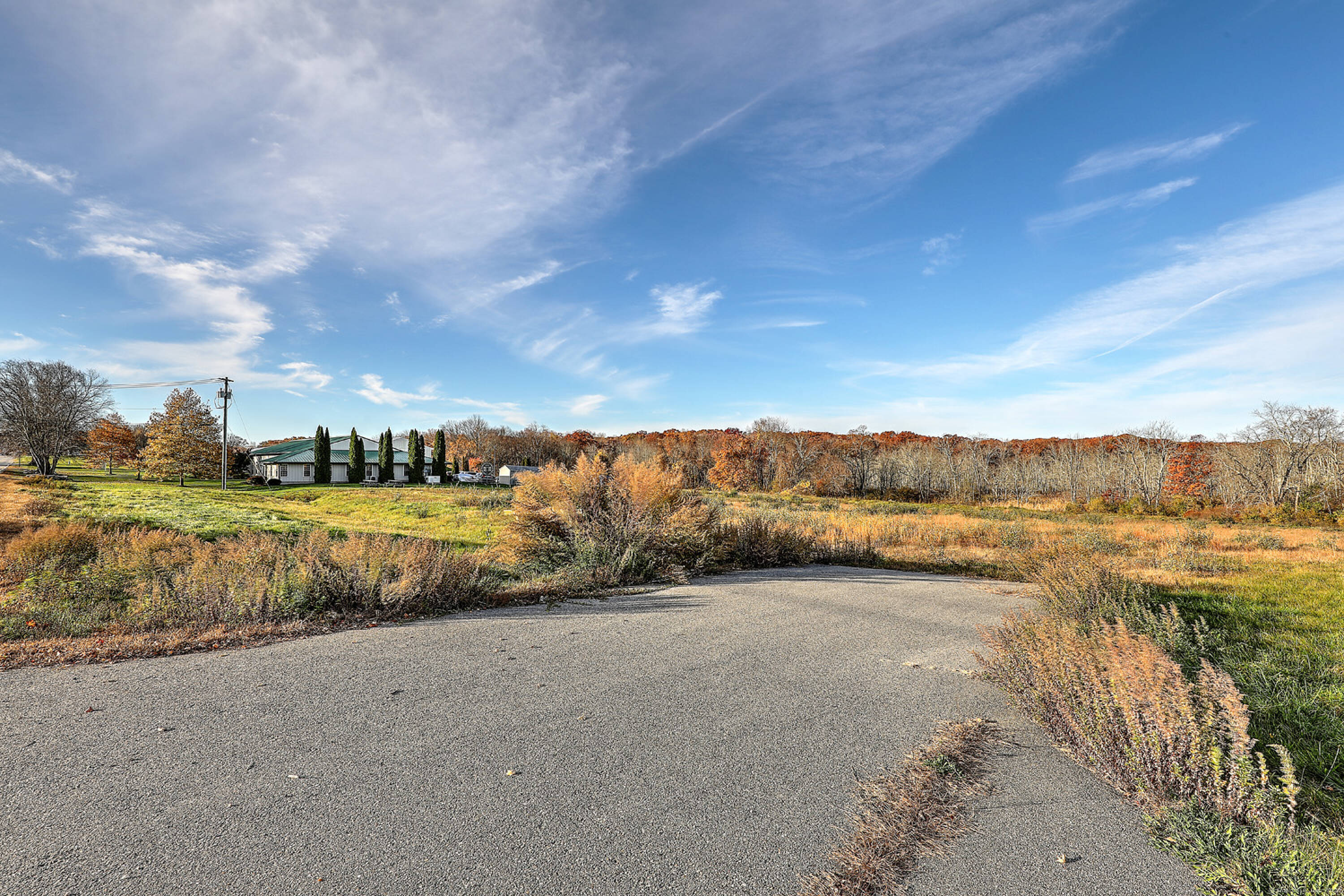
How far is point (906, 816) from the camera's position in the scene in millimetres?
2934

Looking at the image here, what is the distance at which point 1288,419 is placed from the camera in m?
42.4

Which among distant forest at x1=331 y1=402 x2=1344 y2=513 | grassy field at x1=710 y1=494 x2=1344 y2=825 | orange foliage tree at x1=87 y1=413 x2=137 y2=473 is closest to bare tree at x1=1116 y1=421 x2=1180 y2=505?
distant forest at x1=331 y1=402 x2=1344 y2=513

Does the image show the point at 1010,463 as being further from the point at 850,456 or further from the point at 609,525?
the point at 609,525

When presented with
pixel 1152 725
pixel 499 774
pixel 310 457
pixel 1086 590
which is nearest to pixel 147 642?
pixel 499 774

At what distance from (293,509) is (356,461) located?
26919mm

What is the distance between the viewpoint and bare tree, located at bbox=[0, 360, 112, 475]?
4197 cm

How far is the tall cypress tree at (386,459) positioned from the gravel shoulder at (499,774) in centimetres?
5591

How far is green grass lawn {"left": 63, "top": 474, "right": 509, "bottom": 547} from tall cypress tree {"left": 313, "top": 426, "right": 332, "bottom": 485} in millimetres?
8375

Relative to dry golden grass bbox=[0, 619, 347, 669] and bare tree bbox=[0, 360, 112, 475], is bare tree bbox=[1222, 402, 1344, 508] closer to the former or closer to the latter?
dry golden grass bbox=[0, 619, 347, 669]

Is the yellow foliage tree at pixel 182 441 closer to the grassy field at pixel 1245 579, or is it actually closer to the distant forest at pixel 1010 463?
the distant forest at pixel 1010 463

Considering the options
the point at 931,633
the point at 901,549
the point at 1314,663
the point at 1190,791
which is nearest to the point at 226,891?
the point at 1190,791

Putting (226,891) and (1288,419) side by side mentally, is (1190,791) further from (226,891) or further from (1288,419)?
(1288,419)

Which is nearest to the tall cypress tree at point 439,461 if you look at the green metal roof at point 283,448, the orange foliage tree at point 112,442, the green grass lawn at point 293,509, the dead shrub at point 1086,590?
the green metal roof at point 283,448

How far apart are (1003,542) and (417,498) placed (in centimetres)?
2928
